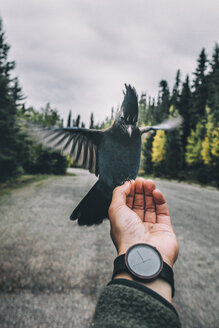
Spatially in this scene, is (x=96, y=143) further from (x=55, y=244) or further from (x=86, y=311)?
(x=55, y=244)

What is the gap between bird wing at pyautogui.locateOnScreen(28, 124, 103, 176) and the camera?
1.39 metres

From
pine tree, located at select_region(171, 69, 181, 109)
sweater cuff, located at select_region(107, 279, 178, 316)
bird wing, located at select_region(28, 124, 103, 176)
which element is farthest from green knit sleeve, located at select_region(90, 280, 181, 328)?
pine tree, located at select_region(171, 69, 181, 109)

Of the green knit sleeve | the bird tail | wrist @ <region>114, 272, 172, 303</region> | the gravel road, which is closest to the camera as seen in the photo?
the green knit sleeve

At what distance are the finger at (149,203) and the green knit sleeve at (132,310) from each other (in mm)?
860

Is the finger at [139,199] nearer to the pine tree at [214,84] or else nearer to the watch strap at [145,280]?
the watch strap at [145,280]

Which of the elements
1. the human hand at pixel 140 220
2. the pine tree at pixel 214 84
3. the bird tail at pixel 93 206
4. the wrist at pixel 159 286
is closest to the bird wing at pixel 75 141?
the bird tail at pixel 93 206

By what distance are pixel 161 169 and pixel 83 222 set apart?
0.85 meters

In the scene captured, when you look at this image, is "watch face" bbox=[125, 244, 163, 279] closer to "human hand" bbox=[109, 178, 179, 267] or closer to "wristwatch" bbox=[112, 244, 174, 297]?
"wristwatch" bbox=[112, 244, 174, 297]

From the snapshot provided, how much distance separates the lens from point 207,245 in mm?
16641

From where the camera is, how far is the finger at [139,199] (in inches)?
71.0

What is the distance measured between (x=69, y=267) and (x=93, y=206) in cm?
2081

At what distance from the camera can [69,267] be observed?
19516 millimetres

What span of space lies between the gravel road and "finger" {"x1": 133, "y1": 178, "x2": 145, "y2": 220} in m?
11.3

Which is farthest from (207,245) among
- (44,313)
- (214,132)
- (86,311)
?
(214,132)
